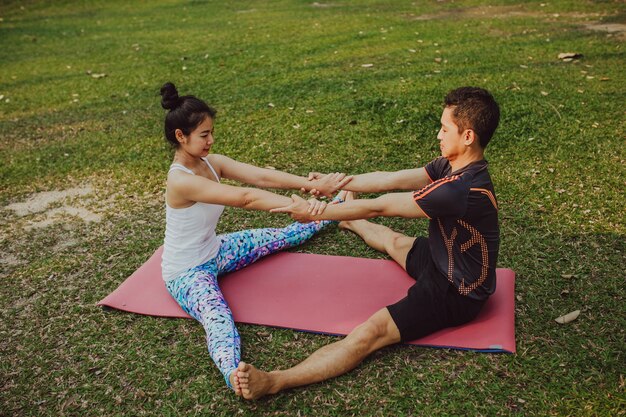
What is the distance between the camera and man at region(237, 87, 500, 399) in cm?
294

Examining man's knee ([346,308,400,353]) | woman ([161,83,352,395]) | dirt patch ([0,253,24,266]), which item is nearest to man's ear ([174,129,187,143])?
woman ([161,83,352,395])

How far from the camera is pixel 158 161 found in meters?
5.62

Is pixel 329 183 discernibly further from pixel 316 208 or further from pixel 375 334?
pixel 375 334

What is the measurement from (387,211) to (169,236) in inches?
54.5

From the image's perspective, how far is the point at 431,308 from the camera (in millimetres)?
3121

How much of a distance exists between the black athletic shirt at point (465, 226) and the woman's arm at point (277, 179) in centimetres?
96

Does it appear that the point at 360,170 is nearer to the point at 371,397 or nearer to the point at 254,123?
the point at 254,123

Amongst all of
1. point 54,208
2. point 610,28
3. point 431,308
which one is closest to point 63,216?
point 54,208

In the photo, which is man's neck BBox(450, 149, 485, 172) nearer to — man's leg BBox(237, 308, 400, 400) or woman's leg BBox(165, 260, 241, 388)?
man's leg BBox(237, 308, 400, 400)

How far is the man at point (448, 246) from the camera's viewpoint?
9.63ft

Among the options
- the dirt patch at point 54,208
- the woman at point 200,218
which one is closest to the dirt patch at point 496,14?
the dirt patch at point 54,208

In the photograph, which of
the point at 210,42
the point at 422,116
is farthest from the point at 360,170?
the point at 210,42

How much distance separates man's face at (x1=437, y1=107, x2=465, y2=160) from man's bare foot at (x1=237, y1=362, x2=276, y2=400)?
1.52 meters

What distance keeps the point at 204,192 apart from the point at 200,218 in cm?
23
